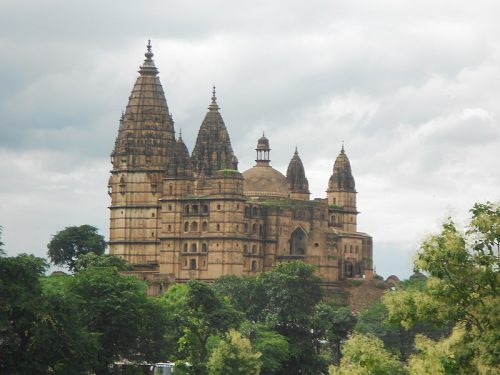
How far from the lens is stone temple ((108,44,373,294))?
121688 mm

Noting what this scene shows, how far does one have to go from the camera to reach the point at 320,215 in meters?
127

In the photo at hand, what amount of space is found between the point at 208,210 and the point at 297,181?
44.6 ft

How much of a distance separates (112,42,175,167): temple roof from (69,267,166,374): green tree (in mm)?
56027

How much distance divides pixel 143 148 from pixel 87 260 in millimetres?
25421

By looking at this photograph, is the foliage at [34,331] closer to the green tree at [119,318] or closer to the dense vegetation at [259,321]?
the dense vegetation at [259,321]

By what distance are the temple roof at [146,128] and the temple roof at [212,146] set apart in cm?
242

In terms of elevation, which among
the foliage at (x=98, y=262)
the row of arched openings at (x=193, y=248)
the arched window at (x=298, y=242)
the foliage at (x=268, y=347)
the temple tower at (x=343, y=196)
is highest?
the temple tower at (x=343, y=196)

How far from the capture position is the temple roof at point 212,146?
127375 millimetres

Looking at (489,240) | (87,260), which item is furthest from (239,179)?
(489,240)

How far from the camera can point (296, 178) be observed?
133 metres

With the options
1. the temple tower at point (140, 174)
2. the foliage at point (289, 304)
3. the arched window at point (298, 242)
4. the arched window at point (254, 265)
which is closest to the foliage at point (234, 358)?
the foliage at point (289, 304)

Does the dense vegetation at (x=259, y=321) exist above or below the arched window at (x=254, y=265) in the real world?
below

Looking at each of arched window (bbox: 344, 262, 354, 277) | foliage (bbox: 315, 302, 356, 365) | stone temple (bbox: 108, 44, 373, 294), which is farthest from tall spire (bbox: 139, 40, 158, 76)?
foliage (bbox: 315, 302, 356, 365)

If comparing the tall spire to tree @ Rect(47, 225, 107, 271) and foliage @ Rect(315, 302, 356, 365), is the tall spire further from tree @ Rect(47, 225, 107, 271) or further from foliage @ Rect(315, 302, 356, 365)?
foliage @ Rect(315, 302, 356, 365)
